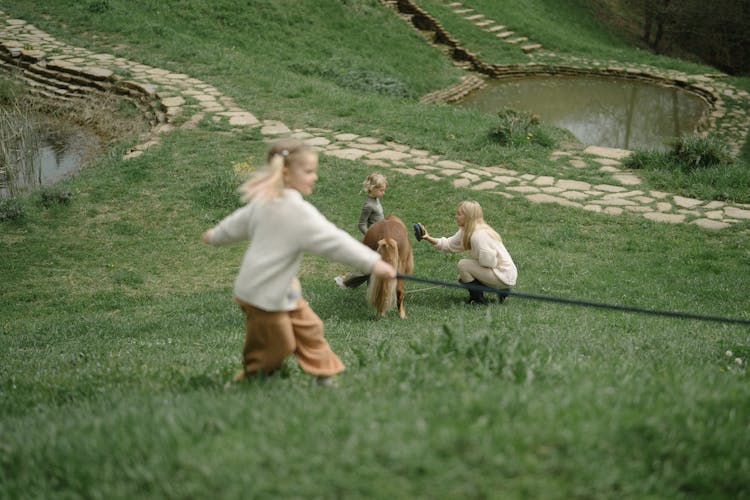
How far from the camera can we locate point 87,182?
9.91m

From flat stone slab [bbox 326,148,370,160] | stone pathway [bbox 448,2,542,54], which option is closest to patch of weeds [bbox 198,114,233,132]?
flat stone slab [bbox 326,148,370,160]

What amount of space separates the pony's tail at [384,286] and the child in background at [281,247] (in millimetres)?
2673

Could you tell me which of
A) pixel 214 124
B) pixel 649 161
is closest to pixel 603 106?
pixel 649 161

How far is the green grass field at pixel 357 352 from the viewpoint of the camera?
100 inches

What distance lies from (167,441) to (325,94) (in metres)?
11.3

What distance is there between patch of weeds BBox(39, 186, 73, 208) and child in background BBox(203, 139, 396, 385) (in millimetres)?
6659

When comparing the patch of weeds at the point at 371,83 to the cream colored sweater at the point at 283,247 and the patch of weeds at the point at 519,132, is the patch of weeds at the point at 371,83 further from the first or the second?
the cream colored sweater at the point at 283,247

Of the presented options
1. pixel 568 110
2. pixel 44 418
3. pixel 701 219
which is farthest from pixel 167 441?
pixel 568 110

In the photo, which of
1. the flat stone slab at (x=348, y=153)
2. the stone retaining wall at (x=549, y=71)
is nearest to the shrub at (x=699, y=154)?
the flat stone slab at (x=348, y=153)

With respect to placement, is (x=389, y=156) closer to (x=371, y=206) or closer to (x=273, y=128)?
(x=273, y=128)

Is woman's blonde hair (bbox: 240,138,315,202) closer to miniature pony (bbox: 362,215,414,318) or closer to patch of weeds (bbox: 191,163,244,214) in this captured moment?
miniature pony (bbox: 362,215,414,318)

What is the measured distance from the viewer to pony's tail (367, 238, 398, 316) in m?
6.25

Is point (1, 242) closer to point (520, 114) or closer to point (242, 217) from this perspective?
point (242, 217)

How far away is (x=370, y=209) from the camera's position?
7016mm
